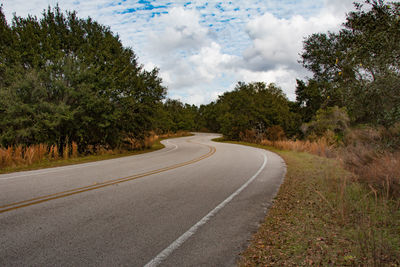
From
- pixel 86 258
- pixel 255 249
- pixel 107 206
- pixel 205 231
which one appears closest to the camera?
pixel 86 258

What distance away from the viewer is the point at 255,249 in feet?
12.1

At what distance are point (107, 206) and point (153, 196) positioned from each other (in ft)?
3.94

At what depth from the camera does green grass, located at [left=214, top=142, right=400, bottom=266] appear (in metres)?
3.30

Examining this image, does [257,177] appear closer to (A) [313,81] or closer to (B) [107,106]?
(A) [313,81]

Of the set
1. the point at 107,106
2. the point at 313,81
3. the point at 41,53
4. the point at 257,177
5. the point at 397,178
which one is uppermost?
the point at 41,53

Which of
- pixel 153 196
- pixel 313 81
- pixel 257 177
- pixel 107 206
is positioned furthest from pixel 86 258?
pixel 313 81

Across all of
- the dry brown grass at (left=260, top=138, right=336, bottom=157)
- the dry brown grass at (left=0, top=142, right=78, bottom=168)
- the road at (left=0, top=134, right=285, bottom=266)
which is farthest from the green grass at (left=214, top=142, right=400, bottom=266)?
the dry brown grass at (left=260, top=138, right=336, bottom=157)

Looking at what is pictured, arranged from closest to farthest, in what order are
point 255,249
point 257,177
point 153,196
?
point 255,249, point 153,196, point 257,177

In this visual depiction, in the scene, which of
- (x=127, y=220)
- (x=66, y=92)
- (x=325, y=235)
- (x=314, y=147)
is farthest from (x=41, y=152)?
(x=314, y=147)

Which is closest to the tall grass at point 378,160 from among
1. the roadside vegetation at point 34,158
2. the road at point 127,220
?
the road at point 127,220

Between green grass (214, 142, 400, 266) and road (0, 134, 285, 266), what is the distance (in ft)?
1.15

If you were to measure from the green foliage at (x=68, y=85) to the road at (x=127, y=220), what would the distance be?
664 centimetres

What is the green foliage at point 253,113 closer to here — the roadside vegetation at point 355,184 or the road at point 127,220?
the roadside vegetation at point 355,184

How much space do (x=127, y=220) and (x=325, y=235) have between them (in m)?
3.42
